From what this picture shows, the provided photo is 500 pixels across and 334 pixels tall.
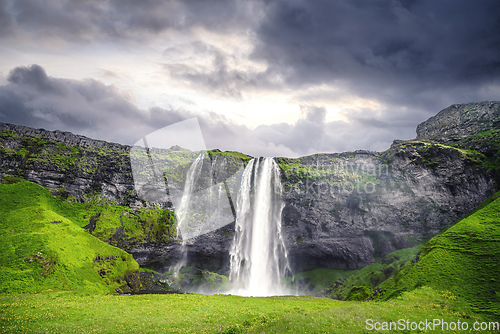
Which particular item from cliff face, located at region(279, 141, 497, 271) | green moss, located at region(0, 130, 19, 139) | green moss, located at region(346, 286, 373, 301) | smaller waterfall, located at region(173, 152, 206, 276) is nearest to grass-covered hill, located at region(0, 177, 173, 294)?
smaller waterfall, located at region(173, 152, 206, 276)

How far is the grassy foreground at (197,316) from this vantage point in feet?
57.1

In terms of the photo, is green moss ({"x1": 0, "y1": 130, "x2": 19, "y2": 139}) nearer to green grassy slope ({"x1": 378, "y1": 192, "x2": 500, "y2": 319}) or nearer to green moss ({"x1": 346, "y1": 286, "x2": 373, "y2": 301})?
green moss ({"x1": 346, "y1": 286, "x2": 373, "y2": 301})

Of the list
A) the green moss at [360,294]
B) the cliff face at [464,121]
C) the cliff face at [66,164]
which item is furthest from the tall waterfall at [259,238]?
the cliff face at [464,121]

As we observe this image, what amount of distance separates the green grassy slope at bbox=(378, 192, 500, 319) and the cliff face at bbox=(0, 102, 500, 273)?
23.4m

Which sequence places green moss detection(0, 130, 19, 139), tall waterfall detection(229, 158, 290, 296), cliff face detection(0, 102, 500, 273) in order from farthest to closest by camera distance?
green moss detection(0, 130, 19, 139) → tall waterfall detection(229, 158, 290, 296) → cliff face detection(0, 102, 500, 273)

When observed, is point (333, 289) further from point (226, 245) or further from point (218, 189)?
point (218, 189)

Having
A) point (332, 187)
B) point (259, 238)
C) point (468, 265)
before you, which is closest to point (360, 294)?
point (468, 265)

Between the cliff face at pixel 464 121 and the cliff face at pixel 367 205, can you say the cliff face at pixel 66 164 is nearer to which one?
the cliff face at pixel 367 205

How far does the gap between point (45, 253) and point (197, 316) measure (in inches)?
1004

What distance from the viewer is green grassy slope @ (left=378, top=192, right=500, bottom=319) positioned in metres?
22.5

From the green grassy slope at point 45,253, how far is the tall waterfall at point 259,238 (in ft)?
80.9

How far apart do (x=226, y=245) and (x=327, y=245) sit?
26279 millimetres

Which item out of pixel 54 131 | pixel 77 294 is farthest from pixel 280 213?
pixel 54 131

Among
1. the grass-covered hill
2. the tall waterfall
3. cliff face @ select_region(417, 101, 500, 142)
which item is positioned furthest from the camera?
cliff face @ select_region(417, 101, 500, 142)
